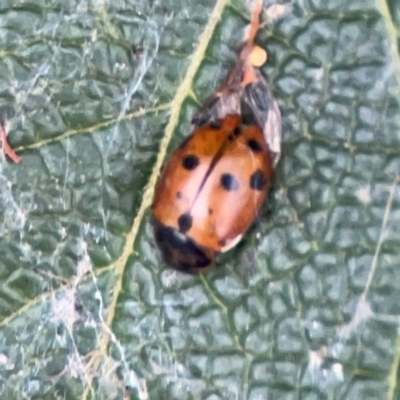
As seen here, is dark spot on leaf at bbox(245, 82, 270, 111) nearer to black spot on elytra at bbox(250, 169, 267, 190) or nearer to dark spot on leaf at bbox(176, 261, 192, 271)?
black spot on elytra at bbox(250, 169, 267, 190)

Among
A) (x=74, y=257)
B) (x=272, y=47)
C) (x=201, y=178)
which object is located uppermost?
(x=272, y=47)

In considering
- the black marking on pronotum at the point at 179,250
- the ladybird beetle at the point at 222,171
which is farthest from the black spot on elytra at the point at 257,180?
the black marking on pronotum at the point at 179,250

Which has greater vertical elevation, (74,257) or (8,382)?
(74,257)

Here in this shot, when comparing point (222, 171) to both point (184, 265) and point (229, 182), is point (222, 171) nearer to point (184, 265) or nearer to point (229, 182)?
point (229, 182)

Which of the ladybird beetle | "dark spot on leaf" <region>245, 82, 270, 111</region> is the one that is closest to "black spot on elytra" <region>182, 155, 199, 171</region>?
the ladybird beetle

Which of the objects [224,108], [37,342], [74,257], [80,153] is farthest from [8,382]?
[224,108]

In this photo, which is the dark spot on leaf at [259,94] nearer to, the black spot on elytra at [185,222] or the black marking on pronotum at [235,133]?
the black marking on pronotum at [235,133]

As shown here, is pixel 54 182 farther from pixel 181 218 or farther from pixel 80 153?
pixel 181 218
